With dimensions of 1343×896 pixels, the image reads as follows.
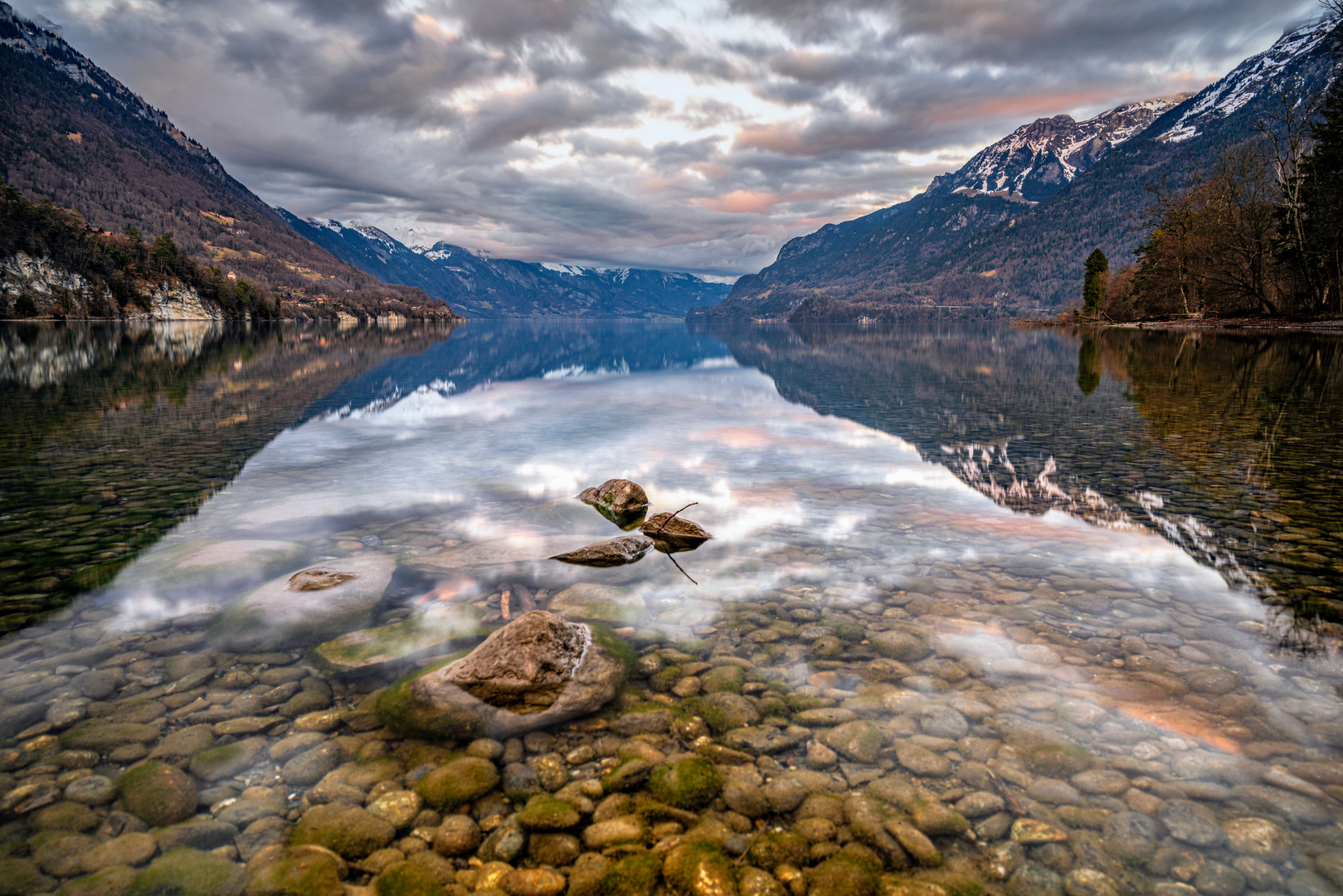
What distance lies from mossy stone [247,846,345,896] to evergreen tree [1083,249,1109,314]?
493ft

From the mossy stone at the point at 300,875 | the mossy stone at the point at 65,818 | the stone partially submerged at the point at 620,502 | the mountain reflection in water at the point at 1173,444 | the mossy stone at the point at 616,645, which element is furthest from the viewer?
the stone partially submerged at the point at 620,502

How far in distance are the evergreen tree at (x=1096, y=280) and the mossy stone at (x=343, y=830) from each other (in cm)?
14988

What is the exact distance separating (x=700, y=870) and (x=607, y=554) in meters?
7.10

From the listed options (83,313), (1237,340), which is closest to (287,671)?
(1237,340)

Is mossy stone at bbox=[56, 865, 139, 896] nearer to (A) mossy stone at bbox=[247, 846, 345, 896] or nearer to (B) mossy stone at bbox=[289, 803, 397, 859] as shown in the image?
(A) mossy stone at bbox=[247, 846, 345, 896]

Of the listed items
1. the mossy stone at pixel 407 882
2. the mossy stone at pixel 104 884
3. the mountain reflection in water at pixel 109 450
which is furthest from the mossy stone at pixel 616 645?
the mountain reflection in water at pixel 109 450

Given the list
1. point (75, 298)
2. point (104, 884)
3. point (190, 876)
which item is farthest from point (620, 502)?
point (75, 298)

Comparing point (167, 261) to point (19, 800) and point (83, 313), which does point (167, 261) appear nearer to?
point (83, 313)

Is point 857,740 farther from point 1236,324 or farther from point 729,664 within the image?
point 1236,324

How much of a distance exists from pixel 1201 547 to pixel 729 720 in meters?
10.0

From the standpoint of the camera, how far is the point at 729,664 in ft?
25.1

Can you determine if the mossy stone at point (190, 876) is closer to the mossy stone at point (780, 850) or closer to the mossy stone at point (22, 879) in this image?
the mossy stone at point (22, 879)

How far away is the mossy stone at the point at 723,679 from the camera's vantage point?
7102mm

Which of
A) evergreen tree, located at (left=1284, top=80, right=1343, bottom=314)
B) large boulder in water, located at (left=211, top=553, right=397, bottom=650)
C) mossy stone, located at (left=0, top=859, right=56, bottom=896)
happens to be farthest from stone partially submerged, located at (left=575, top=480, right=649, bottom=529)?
evergreen tree, located at (left=1284, top=80, right=1343, bottom=314)
